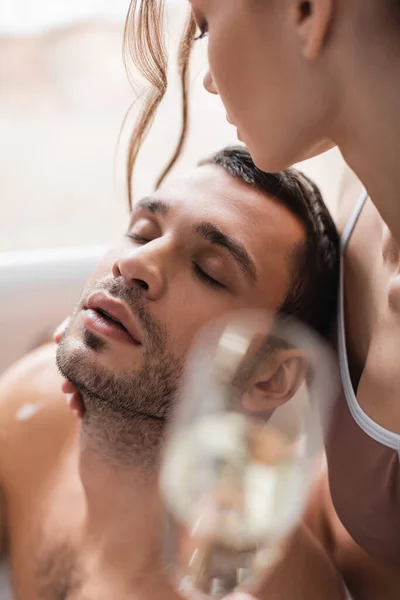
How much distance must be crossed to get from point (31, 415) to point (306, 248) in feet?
1.87

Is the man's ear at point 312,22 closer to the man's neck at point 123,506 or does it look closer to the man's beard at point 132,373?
the man's beard at point 132,373

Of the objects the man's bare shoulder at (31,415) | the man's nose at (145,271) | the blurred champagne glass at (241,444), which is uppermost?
the man's nose at (145,271)

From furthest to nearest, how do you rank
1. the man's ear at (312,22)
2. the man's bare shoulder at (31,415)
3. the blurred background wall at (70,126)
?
the blurred background wall at (70,126) < the man's bare shoulder at (31,415) < the man's ear at (312,22)

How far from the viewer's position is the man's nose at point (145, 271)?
89 centimetres

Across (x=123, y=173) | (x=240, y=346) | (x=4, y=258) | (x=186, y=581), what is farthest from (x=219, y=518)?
(x=123, y=173)

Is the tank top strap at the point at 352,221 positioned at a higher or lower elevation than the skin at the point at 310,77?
lower

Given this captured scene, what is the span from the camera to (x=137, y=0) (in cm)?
78

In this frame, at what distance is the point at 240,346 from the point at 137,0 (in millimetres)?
435

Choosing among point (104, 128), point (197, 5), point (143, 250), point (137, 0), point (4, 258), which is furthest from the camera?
point (104, 128)

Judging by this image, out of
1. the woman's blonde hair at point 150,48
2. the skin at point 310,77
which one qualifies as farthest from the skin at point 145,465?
the skin at point 310,77

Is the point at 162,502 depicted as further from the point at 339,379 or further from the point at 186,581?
the point at 339,379

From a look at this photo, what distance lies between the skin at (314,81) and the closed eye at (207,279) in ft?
0.73

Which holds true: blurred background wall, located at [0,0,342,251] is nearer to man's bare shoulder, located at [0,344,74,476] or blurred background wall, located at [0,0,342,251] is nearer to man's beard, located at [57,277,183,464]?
man's bare shoulder, located at [0,344,74,476]

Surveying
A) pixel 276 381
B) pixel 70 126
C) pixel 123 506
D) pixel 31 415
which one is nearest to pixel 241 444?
pixel 276 381
